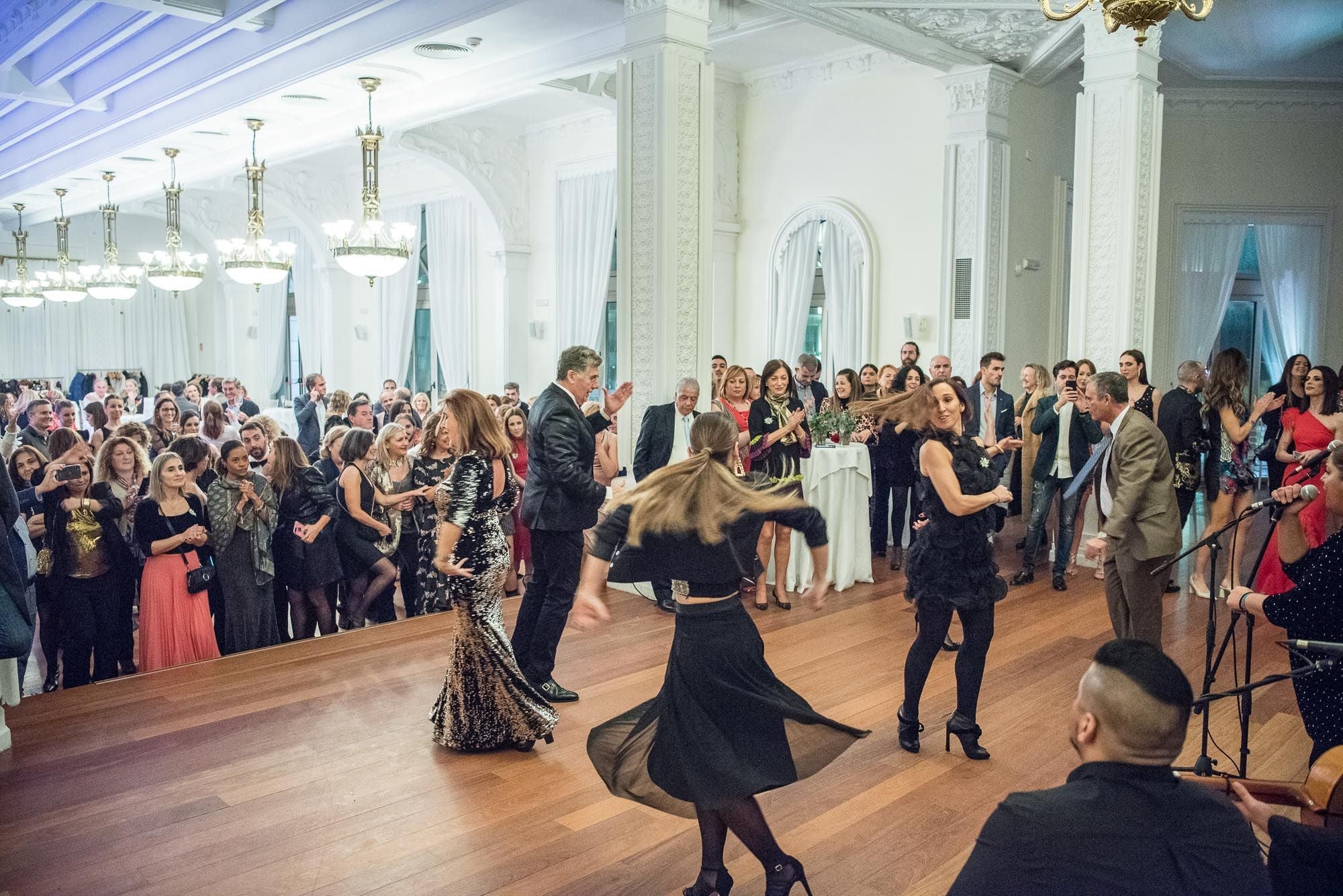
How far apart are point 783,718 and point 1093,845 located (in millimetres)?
1278

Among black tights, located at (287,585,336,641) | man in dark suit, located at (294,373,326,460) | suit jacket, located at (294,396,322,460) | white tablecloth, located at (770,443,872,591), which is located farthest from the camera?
suit jacket, located at (294,396,322,460)

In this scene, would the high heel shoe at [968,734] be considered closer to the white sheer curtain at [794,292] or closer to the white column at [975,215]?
the white column at [975,215]

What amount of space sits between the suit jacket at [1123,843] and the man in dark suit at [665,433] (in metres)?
4.59

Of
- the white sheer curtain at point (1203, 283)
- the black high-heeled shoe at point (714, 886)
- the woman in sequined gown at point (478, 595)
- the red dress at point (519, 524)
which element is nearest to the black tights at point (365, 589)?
the red dress at point (519, 524)

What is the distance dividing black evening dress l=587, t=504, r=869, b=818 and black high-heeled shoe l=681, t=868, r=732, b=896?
0.68 ft

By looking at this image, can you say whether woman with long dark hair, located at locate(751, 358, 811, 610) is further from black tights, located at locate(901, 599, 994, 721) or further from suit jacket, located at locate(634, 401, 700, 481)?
black tights, located at locate(901, 599, 994, 721)

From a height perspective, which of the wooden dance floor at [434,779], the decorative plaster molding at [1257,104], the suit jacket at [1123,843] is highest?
the decorative plaster molding at [1257,104]

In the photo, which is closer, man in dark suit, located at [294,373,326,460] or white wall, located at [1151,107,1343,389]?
man in dark suit, located at [294,373,326,460]

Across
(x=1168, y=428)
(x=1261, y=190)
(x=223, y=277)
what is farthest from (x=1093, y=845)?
(x=223, y=277)

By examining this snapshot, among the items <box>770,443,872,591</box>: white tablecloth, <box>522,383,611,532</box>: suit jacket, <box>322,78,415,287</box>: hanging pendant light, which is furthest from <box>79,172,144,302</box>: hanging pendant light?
<box>522,383,611,532</box>: suit jacket

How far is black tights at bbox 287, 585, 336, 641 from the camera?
5.62m

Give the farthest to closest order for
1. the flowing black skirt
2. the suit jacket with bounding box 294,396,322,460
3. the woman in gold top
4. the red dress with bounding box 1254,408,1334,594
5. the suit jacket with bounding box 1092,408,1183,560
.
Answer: the suit jacket with bounding box 294,396,322,460, the woman in gold top, the red dress with bounding box 1254,408,1334,594, the suit jacket with bounding box 1092,408,1183,560, the flowing black skirt

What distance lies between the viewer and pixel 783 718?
9.52 feet

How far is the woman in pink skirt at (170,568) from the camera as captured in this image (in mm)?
5012
